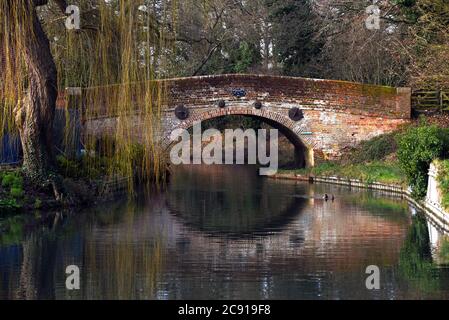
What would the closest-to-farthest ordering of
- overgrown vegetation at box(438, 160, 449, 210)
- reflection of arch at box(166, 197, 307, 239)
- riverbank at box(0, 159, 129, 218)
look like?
reflection of arch at box(166, 197, 307, 239) < overgrown vegetation at box(438, 160, 449, 210) < riverbank at box(0, 159, 129, 218)

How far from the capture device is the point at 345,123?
34.8m

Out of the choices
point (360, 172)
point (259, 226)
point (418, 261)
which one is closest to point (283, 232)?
point (259, 226)

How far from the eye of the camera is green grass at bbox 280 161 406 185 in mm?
28812

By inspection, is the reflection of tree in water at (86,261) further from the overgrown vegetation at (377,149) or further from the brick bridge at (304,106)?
the overgrown vegetation at (377,149)

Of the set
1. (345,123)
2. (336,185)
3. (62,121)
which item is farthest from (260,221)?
(345,123)

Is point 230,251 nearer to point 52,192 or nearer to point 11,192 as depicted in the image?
point 11,192

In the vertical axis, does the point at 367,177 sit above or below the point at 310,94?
below

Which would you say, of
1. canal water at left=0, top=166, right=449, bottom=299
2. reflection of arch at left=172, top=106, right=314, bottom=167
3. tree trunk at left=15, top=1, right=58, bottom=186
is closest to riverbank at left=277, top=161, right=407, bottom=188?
reflection of arch at left=172, top=106, right=314, bottom=167

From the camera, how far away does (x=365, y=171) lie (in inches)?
1215

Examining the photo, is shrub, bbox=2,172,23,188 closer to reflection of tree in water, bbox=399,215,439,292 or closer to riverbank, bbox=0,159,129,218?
riverbank, bbox=0,159,129,218

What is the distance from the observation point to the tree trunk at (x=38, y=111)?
65.4ft

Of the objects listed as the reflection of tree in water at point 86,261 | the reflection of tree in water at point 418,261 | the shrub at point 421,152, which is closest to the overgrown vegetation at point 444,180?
the reflection of tree in water at point 418,261

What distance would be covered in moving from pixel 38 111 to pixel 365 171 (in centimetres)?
1286

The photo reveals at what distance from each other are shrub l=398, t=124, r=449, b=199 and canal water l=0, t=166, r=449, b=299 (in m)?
0.66
